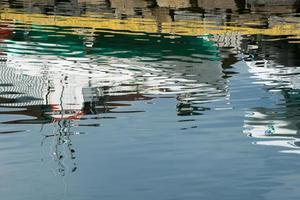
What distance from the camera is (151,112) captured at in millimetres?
9742

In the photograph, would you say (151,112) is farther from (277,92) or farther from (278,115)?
(277,92)

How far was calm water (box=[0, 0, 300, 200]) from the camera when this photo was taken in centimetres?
690

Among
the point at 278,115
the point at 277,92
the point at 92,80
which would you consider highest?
the point at 92,80

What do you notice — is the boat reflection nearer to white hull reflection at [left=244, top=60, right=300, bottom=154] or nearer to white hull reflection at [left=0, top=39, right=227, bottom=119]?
white hull reflection at [left=244, top=60, right=300, bottom=154]

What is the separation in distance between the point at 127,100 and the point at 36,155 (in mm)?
2923

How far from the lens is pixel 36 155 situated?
25.7 feet

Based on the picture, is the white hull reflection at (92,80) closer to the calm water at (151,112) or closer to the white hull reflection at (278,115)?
the calm water at (151,112)

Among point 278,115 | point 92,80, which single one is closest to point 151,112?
point 278,115

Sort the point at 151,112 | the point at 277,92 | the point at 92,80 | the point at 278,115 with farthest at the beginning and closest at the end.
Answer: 1. the point at 92,80
2. the point at 277,92
3. the point at 151,112
4. the point at 278,115

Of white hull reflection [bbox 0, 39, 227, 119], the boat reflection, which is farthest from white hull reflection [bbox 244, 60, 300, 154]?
white hull reflection [bbox 0, 39, 227, 119]

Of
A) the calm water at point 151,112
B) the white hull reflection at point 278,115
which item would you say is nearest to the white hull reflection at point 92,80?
the calm water at point 151,112

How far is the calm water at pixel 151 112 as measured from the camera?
690 centimetres

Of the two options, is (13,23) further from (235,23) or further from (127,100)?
(127,100)

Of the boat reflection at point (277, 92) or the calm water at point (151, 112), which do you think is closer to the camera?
the calm water at point (151, 112)
